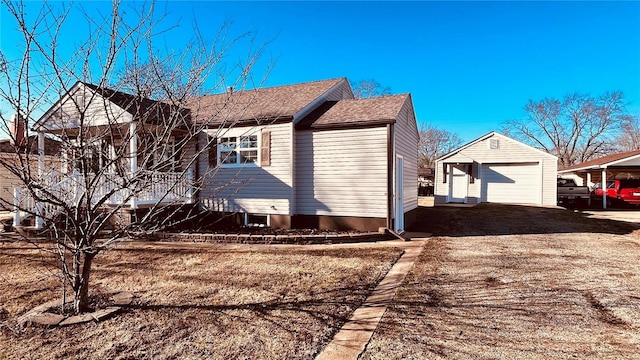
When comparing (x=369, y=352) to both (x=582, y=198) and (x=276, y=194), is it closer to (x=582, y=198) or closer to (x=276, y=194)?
(x=276, y=194)

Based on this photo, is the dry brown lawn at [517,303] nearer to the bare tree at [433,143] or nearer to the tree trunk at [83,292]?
the tree trunk at [83,292]

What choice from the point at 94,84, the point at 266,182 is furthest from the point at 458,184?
the point at 94,84

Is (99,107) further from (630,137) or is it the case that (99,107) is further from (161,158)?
(630,137)

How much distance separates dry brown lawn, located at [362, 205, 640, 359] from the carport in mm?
11707

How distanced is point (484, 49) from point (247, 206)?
1353cm

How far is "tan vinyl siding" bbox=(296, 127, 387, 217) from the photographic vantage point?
9.03 meters

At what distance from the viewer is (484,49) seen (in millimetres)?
16281

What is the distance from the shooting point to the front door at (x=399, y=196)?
9.49 meters

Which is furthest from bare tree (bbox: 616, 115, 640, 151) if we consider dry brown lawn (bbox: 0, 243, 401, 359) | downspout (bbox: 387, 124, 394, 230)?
dry brown lawn (bbox: 0, 243, 401, 359)

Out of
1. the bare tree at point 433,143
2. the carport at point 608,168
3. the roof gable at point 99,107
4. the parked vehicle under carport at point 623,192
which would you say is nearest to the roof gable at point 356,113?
the roof gable at point 99,107

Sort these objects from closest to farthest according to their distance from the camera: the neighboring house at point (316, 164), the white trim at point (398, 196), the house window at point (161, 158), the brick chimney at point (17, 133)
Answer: the brick chimney at point (17, 133), the house window at point (161, 158), the neighboring house at point (316, 164), the white trim at point (398, 196)

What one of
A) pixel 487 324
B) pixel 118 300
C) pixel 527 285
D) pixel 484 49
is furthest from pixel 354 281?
pixel 484 49

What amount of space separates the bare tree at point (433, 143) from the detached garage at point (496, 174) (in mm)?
28377

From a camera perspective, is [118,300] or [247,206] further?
[247,206]
